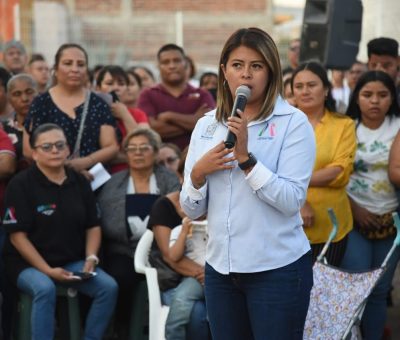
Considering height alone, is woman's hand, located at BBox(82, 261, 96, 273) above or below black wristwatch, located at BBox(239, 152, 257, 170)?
below

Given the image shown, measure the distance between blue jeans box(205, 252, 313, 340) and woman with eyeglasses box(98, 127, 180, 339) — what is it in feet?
10.4

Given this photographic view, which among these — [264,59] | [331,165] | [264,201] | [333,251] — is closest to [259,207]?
[264,201]

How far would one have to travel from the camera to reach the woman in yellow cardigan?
670cm

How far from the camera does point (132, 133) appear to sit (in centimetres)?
782

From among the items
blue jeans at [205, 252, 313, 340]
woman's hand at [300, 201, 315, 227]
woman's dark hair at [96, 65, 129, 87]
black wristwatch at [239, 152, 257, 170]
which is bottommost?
woman's hand at [300, 201, 315, 227]

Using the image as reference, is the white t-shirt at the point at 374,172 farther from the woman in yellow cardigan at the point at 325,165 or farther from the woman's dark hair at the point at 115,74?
the woman's dark hair at the point at 115,74

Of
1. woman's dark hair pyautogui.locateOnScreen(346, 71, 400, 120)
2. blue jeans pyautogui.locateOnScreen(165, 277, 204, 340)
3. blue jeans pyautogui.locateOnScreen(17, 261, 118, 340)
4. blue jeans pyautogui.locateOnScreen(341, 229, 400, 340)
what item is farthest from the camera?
woman's dark hair pyautogui.locateOnScreen(346, 71, 400, 120)

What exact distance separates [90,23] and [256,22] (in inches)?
196

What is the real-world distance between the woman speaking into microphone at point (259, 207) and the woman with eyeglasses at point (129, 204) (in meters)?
3.23

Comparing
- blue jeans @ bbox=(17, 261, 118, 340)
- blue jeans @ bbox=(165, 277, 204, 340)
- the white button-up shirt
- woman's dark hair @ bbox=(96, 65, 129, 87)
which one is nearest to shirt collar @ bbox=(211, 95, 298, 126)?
the white button-up shirt

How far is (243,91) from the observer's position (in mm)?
4148

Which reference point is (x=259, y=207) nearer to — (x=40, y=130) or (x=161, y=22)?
(x=40, y=130)

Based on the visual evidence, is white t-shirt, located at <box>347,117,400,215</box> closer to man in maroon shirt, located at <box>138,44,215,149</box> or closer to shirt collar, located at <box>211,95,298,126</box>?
man in maroon shirt, located at <box>138,44,215,149</box>

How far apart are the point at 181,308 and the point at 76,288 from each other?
102 cm
